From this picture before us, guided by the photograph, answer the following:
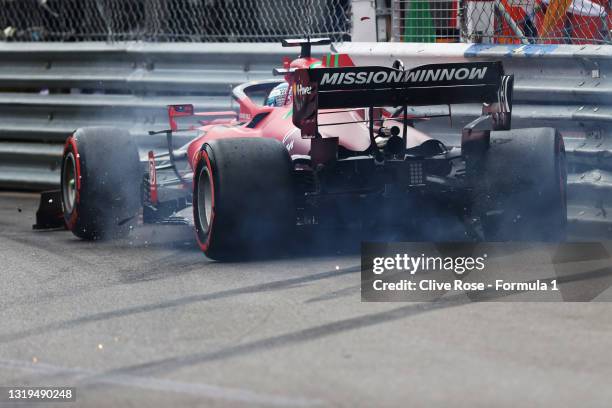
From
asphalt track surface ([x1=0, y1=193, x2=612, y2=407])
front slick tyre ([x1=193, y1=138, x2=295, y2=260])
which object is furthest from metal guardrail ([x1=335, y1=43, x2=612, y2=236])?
asphalt track surface ([x1=0, y1=193, x2=612, y2=407])

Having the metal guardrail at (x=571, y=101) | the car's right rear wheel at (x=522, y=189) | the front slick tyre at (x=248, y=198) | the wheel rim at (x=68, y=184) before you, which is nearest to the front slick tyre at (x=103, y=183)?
the wheel rim at (x=68, y=184)

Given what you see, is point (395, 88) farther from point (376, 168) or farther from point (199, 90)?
point (199, 90)

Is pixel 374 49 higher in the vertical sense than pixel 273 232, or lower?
higher

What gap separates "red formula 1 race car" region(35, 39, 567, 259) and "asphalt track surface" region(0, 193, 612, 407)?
385mm

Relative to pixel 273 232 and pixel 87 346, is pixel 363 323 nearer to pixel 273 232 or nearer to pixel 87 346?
pixel 87 346

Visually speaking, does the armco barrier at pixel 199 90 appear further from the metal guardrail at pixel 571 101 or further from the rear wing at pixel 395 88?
the rear wing at pixel 395 88

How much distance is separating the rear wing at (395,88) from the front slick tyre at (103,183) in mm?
2236

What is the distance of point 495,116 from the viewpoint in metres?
7.40

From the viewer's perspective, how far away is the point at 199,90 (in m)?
10.7

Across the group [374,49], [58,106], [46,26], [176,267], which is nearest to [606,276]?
[176,267]

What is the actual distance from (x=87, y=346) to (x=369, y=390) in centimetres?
147

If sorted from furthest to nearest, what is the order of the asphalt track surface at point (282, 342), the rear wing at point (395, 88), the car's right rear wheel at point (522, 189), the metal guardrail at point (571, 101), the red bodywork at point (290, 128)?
the metal guardrail at point (571, 101) → the red bodywork at point (290, 128) → the car's right rear wheel at point (522, 189) → the rear wing at point (395, 88) → the asphalt track surface at point (282, 342)

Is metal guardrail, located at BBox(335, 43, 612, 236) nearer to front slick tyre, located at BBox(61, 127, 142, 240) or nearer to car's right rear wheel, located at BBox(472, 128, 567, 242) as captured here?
car's right rear wheel, located at BBox(472, 128, 567, 242)

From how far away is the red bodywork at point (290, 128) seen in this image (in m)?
7.61
